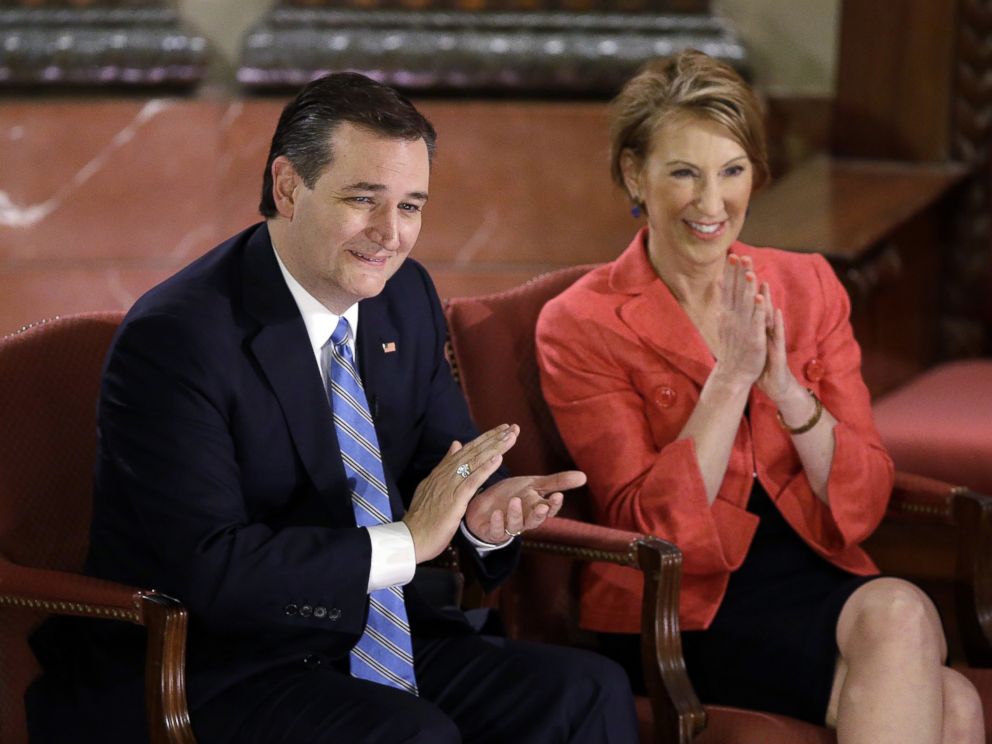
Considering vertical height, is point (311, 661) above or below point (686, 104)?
below

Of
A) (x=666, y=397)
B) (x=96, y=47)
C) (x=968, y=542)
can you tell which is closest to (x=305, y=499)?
(x=666, y=397)

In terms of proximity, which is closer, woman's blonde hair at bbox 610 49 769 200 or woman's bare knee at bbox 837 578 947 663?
woman's bare knee at bbox 837 578 947 663

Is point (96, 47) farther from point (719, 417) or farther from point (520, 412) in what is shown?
point (719, 417)

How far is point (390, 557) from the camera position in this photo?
6.55 feet

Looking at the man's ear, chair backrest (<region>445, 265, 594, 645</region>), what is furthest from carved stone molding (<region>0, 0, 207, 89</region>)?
the man's ear

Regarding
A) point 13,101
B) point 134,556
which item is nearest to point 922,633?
point 134,556

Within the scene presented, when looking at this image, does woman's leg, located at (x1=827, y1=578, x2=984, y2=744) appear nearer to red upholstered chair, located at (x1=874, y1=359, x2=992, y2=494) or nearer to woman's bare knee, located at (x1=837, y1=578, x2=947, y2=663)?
woman's bare knee, located at (x1=837, y1=578, x2=947, y2=663)

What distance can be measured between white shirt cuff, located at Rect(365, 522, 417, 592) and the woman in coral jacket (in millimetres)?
522

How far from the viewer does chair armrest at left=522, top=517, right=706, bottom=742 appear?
2213 mm

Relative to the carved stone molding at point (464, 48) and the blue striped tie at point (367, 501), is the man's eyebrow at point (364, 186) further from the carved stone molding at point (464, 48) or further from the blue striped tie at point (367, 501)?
the carved stone molding at point (464, 48)

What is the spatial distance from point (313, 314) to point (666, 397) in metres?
0.65

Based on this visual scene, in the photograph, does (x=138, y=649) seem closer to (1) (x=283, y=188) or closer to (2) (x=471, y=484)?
(2) (x=471, y=484)

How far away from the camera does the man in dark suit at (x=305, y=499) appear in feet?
6.40

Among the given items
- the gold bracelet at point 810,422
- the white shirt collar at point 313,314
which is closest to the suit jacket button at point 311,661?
the white shirt collar at point 313,314
